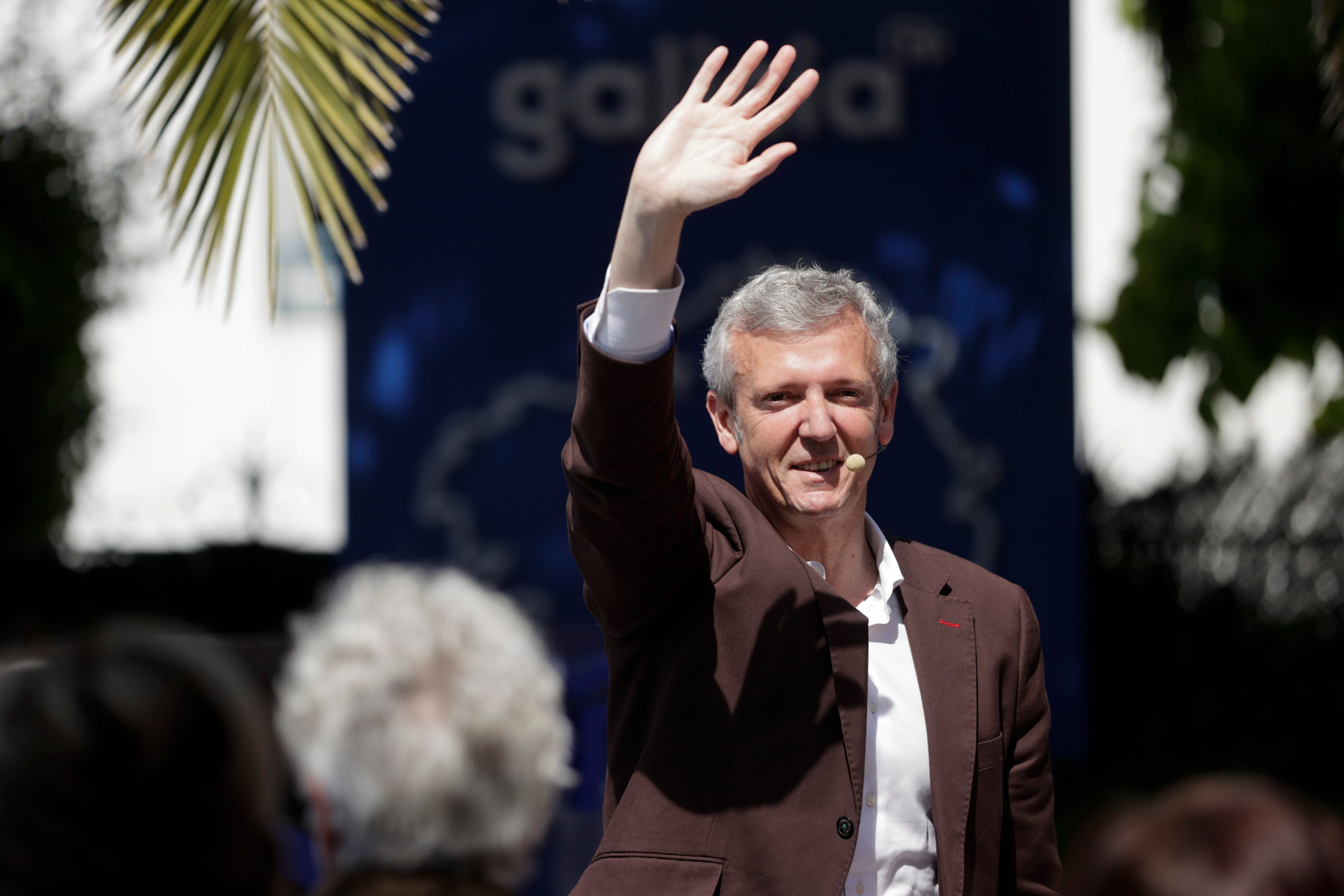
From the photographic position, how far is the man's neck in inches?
82.4

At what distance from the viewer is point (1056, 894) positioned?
2121 millimetres

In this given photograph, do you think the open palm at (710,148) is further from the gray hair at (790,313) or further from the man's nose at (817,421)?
the man's nose at (817,421)

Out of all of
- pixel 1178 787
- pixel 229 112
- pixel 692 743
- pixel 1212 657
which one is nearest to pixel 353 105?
pixel 229 112

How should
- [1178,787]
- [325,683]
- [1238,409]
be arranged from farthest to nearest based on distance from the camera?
[1238,409] → [325,683] → [1178,787]

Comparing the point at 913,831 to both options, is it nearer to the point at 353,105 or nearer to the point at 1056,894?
the point at 1056,894

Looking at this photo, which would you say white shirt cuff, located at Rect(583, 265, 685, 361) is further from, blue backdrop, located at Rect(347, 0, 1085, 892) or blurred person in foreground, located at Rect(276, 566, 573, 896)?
blue backdrop, located at Rect(347, 0, 1085, 892)

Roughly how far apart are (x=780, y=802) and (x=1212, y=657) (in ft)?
18.2

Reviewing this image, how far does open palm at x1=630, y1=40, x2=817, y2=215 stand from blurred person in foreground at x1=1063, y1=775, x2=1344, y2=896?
0.92m

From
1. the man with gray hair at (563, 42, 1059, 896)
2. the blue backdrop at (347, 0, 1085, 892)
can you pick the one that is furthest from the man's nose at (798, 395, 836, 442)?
the blue backdrop at (347, 0, 1085, 892)

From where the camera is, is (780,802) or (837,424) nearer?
(780,802)

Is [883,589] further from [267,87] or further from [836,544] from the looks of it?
[267,87]

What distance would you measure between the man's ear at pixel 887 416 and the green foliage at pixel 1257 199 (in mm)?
4670

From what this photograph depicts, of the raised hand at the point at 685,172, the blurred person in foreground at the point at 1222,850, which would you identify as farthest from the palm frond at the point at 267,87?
the blurred person in foreground at the point at 1222,850

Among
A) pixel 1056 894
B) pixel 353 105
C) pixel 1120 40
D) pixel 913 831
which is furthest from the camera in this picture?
pixel 1120 40
